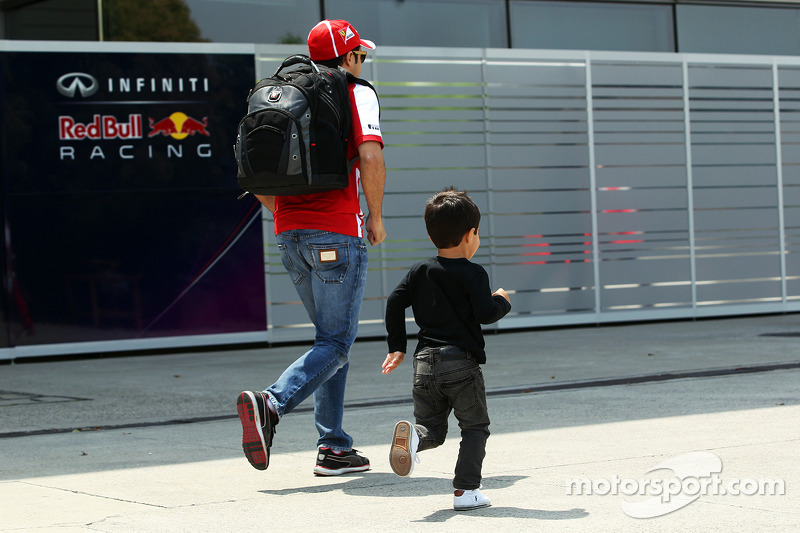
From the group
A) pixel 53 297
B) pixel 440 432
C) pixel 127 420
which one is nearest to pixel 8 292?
pixel 53 297

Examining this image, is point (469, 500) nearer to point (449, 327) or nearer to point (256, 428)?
point (449, 327)

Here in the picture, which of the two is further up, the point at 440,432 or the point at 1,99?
the point at 1,99

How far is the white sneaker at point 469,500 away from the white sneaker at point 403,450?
0.20 m

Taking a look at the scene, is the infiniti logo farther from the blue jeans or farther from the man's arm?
the man's arm

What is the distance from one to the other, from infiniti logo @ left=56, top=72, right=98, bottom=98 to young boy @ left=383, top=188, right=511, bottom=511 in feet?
29.6

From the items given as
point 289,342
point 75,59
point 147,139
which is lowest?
point 289,342

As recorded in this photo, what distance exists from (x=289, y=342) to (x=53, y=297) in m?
2.78

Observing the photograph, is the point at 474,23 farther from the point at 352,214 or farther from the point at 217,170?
→ the point at 352,214

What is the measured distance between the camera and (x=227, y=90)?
41.9ft

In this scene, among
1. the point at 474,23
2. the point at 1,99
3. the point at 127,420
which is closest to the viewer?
the point at 127,420

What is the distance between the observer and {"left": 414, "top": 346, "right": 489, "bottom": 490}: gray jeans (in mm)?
3957

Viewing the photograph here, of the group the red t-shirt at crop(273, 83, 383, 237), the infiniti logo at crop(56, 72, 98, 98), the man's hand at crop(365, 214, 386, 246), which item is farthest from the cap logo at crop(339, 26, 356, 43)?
the infiniti logo at crop(56, 72, 98, 98)

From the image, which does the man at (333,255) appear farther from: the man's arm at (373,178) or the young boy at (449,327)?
the young boy at (449,327)

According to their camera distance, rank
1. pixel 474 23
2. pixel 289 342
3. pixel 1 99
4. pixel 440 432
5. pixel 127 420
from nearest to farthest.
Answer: pixel 440 432 → pixel 127 420 → pixel 1 99 → pixel 289 342 → pixel 474 23
